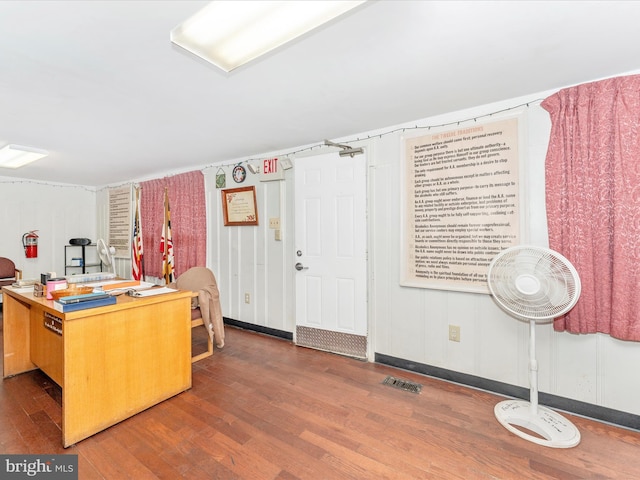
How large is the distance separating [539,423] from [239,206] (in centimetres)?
350

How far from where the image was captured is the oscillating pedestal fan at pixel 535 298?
175 centimetres

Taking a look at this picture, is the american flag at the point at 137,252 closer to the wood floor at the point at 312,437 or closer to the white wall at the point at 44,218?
the white wall at the point at 44,218

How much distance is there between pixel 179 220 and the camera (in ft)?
14.2

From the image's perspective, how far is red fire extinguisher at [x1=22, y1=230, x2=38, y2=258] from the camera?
4.88 m

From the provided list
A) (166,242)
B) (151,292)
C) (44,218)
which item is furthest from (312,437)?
(44,218)

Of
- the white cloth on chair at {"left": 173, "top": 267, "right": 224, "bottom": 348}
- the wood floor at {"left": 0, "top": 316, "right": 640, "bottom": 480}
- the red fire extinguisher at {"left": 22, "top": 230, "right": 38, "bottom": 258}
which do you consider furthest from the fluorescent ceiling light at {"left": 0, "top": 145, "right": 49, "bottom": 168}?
the wood floor at {"left": 0, "top": 316, "right": 640, "bottom": 480}

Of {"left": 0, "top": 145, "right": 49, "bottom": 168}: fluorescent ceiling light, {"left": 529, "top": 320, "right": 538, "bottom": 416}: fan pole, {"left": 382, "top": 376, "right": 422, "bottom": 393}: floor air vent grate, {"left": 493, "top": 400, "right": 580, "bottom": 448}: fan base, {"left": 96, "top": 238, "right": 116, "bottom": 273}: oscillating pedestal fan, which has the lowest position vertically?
{"left": 382, "top": 376, "right": 422, "bottom": 393}: floor air vent grate

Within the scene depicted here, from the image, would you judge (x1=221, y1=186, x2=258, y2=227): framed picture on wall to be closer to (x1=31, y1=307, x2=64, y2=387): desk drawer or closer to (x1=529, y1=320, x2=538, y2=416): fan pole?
(x1=31, y1=307, x2=64, y2=387): desk drawer

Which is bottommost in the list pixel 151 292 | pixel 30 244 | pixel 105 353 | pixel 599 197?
pixel 105 353

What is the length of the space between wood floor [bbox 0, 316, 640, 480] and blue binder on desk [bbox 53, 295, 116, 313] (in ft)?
2.56

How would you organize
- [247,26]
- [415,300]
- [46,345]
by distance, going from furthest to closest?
[415,300] < [46,345] < [247,26]

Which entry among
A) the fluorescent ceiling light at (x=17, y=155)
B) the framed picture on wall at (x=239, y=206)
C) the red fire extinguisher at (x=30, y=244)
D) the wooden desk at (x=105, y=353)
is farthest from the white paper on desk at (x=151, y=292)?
the red fire extinguisher at (x=30, y=244)

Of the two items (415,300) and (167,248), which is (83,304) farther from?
(167,248)

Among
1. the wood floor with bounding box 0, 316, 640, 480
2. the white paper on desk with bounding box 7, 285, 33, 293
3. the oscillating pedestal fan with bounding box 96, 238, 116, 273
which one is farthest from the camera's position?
the oscillating pedestal fan with bounding box 96, 238, 116, 273
